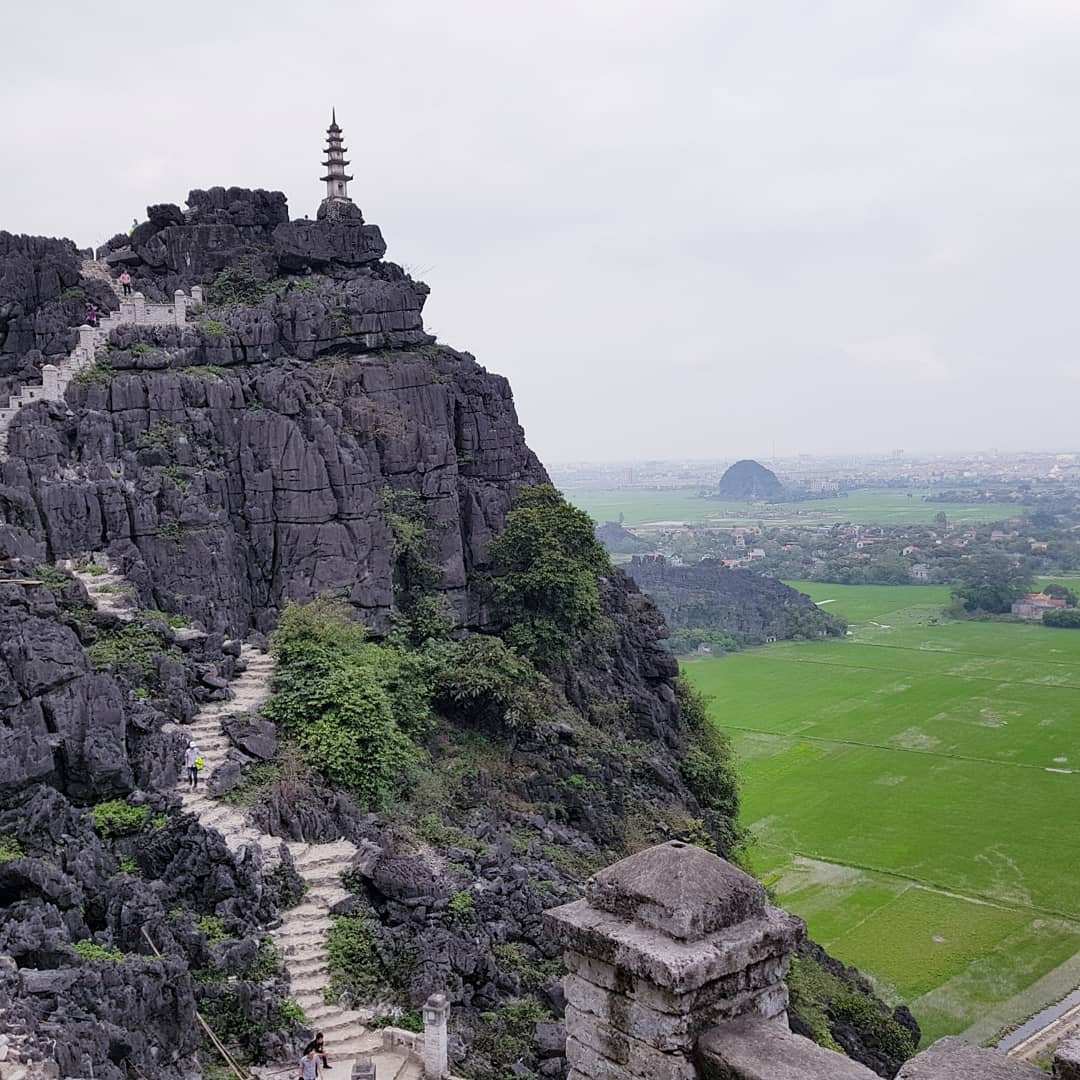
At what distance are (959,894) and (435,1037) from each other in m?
31.6

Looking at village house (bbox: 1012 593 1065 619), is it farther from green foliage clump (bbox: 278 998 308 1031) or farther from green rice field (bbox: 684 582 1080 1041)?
green foliage clump (bbox: 278 998 308 1031)

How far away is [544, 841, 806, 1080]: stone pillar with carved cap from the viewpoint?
511 centimetres

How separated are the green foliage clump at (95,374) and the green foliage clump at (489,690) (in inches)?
432

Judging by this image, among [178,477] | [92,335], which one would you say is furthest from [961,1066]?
[92,335]

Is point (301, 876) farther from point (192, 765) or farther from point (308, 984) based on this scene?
point (192, 765)

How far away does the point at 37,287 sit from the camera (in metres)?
31.5

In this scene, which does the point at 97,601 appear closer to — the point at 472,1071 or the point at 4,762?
the point at 4,762

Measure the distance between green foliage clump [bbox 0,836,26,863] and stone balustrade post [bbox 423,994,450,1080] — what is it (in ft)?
20.4

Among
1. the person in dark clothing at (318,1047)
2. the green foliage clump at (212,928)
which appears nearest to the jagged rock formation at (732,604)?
the green foliage clump at (212,928)

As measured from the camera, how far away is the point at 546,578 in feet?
102

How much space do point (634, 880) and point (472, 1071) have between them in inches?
408

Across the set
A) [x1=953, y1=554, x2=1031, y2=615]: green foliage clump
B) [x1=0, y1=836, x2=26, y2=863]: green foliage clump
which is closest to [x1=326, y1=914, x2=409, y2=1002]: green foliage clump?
[x1=0, y1=836, x2=26, y2=863]: green foliage clump

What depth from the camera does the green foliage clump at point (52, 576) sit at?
2207cm

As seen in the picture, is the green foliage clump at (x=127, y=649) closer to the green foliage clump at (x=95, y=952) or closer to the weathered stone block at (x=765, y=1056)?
the green foliage clump at (x=95, y=952)
